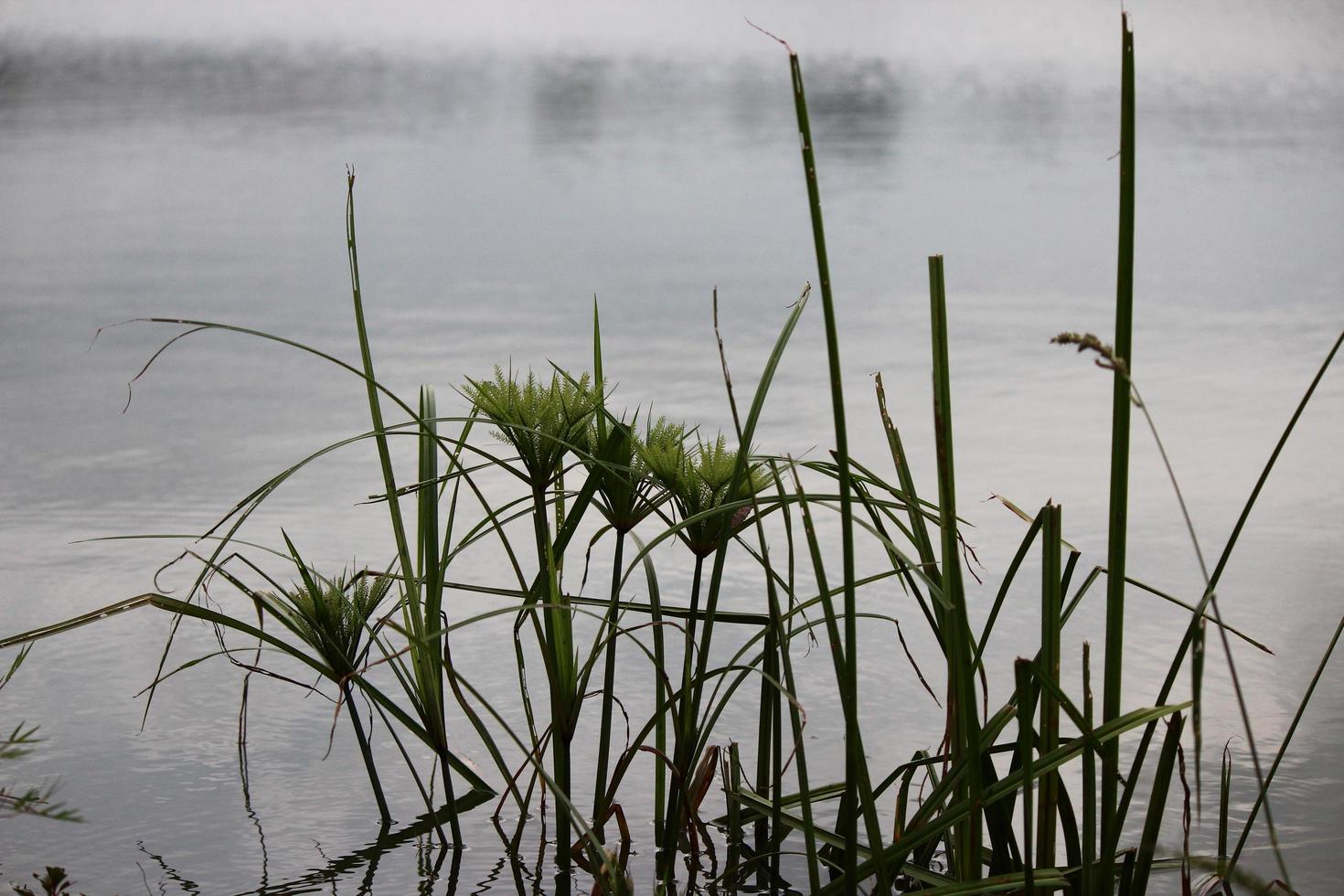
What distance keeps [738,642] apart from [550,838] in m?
0.35

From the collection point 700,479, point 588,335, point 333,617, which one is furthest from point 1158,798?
point 588,335

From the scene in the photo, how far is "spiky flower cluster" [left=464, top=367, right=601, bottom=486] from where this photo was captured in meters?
0.69

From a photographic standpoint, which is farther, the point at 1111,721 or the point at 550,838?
the point at 550,838

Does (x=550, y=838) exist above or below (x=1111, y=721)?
below

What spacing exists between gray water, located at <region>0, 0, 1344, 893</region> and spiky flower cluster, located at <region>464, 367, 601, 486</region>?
0.26 meters

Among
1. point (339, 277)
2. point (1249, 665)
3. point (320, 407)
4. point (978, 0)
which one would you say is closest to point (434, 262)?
point (339, 277)

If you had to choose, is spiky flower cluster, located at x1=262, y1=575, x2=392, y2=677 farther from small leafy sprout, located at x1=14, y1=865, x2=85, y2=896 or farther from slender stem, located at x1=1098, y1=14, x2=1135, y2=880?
slender stem, located at x1=1098, y1=14, x2=1135, y2=880

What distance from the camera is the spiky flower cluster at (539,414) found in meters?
0.69

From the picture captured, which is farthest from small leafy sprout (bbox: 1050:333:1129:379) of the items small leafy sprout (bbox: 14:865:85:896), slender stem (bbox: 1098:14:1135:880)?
small leafy sprout (bbox: 14:865:85:896)

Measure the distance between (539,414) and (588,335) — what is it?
1551 millimetres

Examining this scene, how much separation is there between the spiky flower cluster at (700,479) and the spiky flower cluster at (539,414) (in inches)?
1.5

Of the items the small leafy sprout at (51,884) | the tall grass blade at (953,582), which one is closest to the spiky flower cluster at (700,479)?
the tall grass blade at (953,582)

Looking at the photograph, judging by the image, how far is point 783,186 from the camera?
3.83 m

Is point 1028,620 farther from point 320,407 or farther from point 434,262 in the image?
point 434,262
